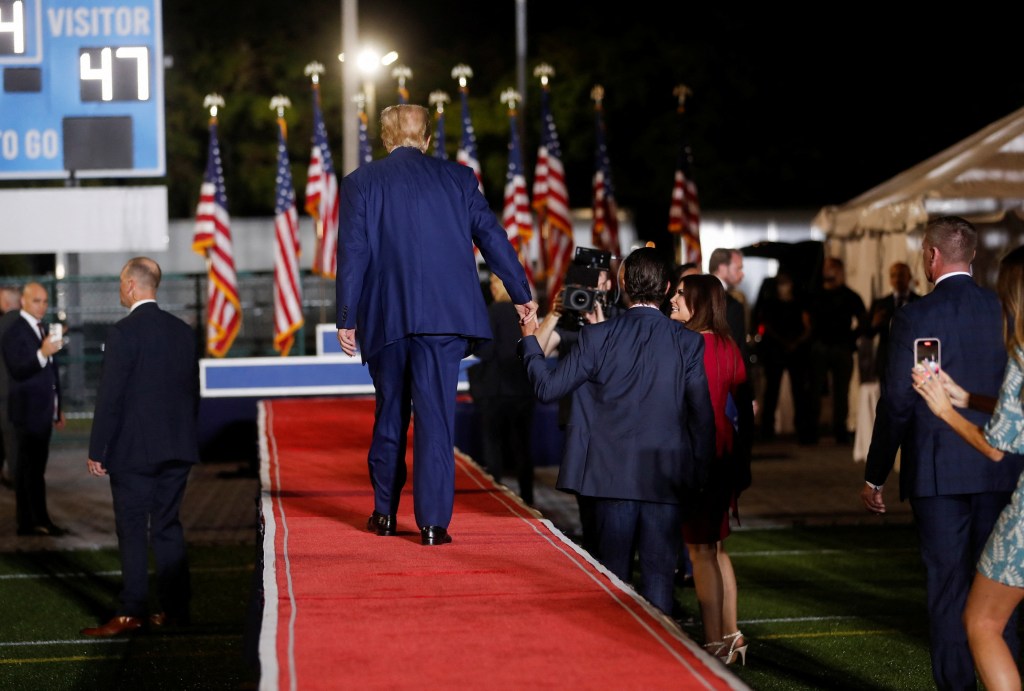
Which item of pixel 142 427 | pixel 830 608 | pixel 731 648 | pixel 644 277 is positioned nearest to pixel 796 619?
pixel 830 608

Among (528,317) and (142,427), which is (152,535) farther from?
(528,317)

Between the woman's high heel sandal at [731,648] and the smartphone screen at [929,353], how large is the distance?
8.89 ft

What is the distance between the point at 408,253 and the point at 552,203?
17.7m

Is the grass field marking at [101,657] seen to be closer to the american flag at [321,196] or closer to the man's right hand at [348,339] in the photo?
the man's right hand at [348,339]

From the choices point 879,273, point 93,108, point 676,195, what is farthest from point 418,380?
point 676,195

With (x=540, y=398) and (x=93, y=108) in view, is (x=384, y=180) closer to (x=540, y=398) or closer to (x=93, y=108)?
(x=540, y=398)

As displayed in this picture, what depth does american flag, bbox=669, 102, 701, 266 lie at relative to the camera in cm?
2512

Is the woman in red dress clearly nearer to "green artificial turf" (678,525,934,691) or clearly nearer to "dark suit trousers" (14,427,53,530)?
"green artificial turf" (678,525,934,691)

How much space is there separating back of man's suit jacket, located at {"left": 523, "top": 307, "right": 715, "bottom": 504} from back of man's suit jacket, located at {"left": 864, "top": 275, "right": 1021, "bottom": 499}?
95 cm

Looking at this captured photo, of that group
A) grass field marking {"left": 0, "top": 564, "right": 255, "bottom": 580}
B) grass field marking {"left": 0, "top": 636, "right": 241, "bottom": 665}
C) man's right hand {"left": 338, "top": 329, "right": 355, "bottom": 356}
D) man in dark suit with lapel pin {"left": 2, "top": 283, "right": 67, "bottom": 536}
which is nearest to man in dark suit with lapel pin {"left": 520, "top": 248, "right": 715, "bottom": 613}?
man's right hand {"left": 338, "top": 329, "right": 355, "bottom": 356}

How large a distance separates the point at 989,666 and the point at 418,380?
2.67 metres

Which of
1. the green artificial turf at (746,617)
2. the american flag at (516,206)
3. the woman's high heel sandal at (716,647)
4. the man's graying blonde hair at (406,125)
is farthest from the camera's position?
the american flag at (516,206)

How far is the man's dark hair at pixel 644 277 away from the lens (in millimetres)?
7160

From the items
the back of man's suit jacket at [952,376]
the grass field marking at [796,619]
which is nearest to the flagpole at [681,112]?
the grass field marking at [796,619]
